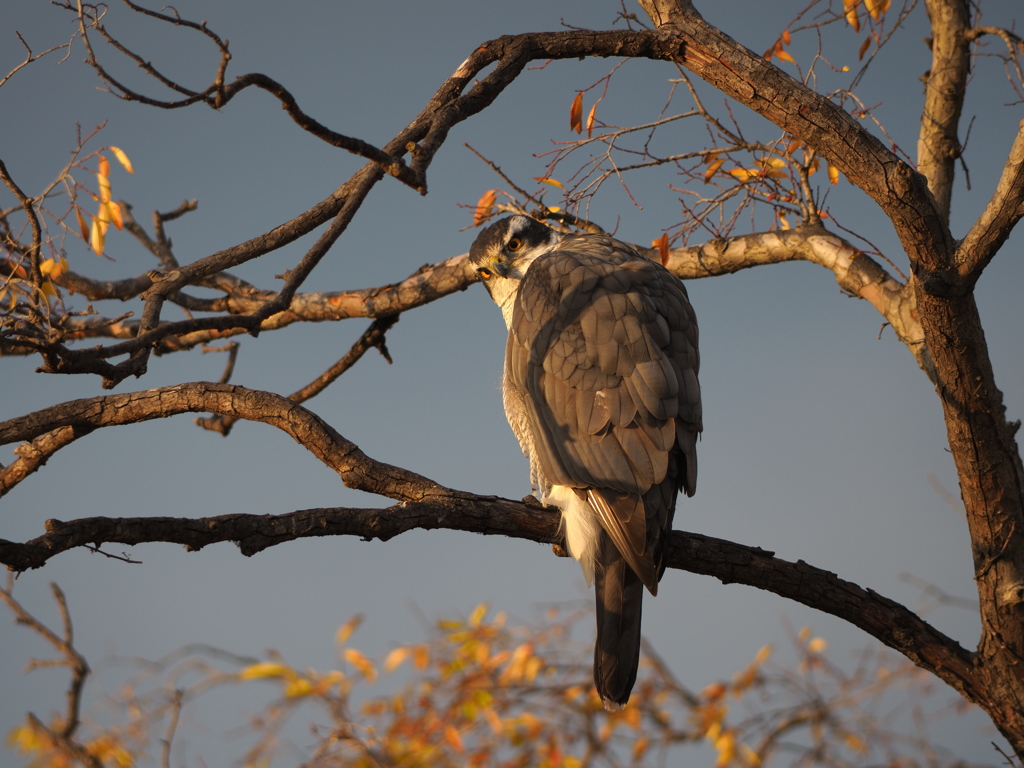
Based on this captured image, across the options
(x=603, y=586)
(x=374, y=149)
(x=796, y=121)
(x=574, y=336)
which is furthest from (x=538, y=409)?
(x=796, y=121)

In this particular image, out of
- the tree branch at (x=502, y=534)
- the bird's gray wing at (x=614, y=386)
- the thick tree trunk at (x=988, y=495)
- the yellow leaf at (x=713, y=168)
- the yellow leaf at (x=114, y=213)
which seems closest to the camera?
the tree branch at (x=502, y=534)

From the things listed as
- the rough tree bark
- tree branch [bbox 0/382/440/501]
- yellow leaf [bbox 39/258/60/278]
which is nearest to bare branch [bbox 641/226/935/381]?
the rough tree bark

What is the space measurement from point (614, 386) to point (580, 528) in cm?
53

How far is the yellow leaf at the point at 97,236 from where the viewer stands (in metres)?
3.67

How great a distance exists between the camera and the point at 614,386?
2.97m

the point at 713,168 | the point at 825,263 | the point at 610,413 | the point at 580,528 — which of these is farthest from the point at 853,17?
the point at 580,528

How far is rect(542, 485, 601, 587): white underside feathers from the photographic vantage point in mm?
2908

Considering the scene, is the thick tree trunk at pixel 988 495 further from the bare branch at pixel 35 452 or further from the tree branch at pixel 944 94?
the bare branch at pixel 35 452

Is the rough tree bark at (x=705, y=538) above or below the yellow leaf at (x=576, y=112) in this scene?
below

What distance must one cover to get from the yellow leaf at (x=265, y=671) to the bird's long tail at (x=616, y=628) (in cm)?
143

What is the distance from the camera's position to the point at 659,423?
9.46 ft

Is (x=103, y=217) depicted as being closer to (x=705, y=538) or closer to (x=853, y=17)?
(x=705, y=538)

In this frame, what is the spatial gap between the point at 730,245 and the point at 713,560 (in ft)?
6.93

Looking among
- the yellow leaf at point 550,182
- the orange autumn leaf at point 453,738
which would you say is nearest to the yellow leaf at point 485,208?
the yellow leaf at point 550,182
